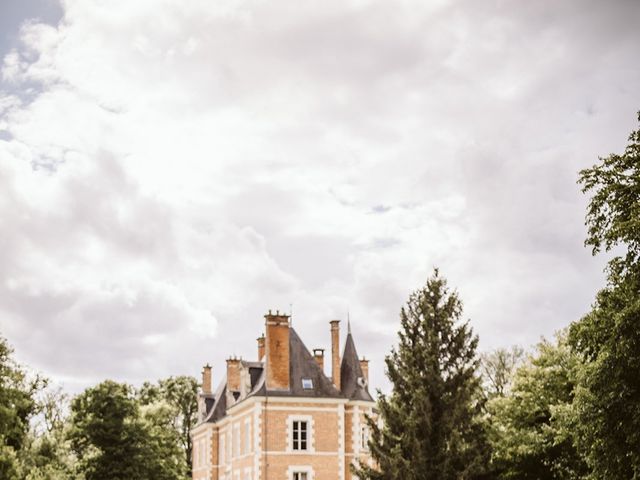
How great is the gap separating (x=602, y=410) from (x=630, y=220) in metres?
4.55

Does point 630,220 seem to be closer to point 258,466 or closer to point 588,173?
point 588,173

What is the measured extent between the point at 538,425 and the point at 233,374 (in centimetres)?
2812

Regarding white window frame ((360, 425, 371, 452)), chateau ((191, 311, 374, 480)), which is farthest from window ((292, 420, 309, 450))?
white window frame ((360, 425, 371, 452))

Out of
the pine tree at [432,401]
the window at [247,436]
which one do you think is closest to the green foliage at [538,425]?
the pine tree at [432,401]

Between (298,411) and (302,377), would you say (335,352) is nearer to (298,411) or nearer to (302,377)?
(302,377)

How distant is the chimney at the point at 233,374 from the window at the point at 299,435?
10.5m

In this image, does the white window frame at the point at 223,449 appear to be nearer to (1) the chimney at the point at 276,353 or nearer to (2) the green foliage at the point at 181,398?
(1) the chimney at the point at 276,353

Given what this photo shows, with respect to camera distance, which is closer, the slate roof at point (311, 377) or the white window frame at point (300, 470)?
the white window frame at point (300, 470)

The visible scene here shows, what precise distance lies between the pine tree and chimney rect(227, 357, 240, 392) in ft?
85.2

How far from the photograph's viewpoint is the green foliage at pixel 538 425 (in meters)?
27.8

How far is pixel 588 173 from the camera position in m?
19.6

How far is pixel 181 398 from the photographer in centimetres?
8194

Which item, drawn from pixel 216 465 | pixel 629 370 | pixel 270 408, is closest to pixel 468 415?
pixel 629 370

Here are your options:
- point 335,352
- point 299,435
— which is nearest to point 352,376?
point 335,352
